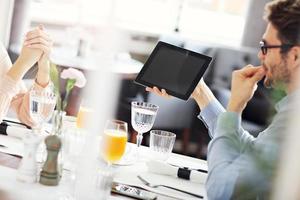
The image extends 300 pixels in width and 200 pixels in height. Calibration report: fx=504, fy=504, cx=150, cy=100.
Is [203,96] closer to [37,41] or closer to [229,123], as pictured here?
[229,123]

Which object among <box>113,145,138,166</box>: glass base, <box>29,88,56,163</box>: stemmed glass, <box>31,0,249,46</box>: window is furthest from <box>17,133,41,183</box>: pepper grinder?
<box>31,0,249,46</box>: window

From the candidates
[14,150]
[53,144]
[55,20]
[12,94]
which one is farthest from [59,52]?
[53,144]

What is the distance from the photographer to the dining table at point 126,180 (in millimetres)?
1183

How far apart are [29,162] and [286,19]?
0.72m

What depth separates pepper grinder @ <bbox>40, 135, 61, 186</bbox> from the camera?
48.1 inches

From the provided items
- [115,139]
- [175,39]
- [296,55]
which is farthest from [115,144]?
[175,39]

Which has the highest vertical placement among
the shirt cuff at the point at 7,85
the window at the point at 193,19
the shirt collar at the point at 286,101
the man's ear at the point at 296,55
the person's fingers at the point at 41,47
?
the window at the point at 193,19

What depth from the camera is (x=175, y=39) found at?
4.42m

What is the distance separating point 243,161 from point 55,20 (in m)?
3.20

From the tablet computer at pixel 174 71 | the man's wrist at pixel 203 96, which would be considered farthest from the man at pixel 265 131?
the man's wrist at pixel 203 96

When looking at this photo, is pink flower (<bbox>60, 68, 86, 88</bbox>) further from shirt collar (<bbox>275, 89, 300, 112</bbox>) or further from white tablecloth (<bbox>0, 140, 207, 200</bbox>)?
shirt collar (<bbox>275, 89, 300, 112</bbox>)

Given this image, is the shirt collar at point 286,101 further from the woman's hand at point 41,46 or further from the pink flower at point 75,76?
the woman's hand at point 41,46

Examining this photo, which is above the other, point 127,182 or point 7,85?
point 7,85

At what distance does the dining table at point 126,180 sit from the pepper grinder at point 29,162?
1 centimetres
